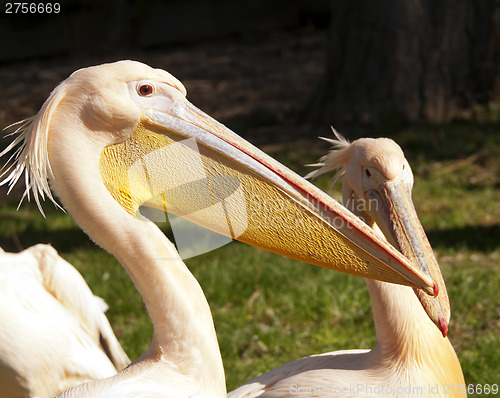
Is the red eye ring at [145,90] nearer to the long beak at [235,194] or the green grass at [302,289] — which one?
the long beak at [235,194]

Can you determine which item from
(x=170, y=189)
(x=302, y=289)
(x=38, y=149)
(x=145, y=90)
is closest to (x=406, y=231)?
(x=170, y=189)

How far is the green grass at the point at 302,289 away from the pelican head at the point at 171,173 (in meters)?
1.57

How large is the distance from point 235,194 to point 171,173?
212 mm

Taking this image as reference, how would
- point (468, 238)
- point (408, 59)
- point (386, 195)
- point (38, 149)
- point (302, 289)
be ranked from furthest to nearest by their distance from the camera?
point (408, 59), point (468, 238), point (302, 289), point (386, 195), point (38, 149)

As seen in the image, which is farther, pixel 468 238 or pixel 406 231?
pixel 468 238

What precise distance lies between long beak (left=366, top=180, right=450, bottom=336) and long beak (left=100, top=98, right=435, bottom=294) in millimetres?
375

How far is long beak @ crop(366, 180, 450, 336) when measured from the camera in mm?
2393

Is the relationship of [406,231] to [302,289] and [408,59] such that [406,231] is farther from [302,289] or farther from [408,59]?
[408,59]

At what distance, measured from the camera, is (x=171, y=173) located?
85.6 inches

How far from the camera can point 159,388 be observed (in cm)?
204

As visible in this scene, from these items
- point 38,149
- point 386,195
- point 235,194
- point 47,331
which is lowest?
point 47,331

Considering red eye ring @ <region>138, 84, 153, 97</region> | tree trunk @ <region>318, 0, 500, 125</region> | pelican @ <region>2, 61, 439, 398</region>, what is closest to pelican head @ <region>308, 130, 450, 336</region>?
pelican @ <region>2, 61, 439, 398</region>

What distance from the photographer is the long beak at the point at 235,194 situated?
2.07 meters

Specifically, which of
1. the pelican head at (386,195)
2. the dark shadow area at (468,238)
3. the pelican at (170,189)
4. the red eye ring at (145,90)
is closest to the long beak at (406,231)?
the pelican head at (386,195)
